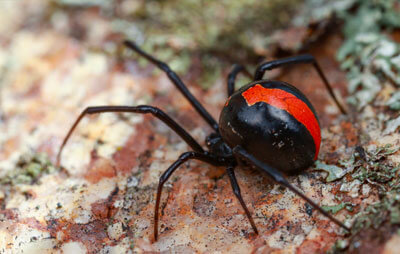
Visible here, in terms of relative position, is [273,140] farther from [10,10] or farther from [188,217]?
[10,10]

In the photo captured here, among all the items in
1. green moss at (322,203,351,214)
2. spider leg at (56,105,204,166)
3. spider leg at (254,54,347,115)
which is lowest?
green moss at (322,203,351,214)

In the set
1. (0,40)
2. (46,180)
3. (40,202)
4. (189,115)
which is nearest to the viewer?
(40,202)

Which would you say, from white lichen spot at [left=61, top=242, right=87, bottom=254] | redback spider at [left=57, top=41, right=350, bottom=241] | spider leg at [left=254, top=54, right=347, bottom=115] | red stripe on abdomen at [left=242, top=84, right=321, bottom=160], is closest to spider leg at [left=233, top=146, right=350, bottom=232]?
redback spider at [left=57, top=41, right=350, bottom=241]

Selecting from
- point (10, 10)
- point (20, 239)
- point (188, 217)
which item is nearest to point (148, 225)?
point (188, 217)

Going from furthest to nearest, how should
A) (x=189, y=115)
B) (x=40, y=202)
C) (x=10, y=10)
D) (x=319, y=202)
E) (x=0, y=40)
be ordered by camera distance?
(x=10, y=10)
(x=0, y=40)
(x=189, y=115)
(x=40, y=202)
(x=319, y=202)

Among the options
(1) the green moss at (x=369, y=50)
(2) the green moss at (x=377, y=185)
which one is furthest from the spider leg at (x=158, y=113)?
(1) the green moss at (x=369, y=50)

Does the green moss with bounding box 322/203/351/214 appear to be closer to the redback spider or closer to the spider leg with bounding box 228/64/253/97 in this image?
the redback spider

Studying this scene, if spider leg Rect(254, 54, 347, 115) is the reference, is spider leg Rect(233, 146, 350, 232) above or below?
below
